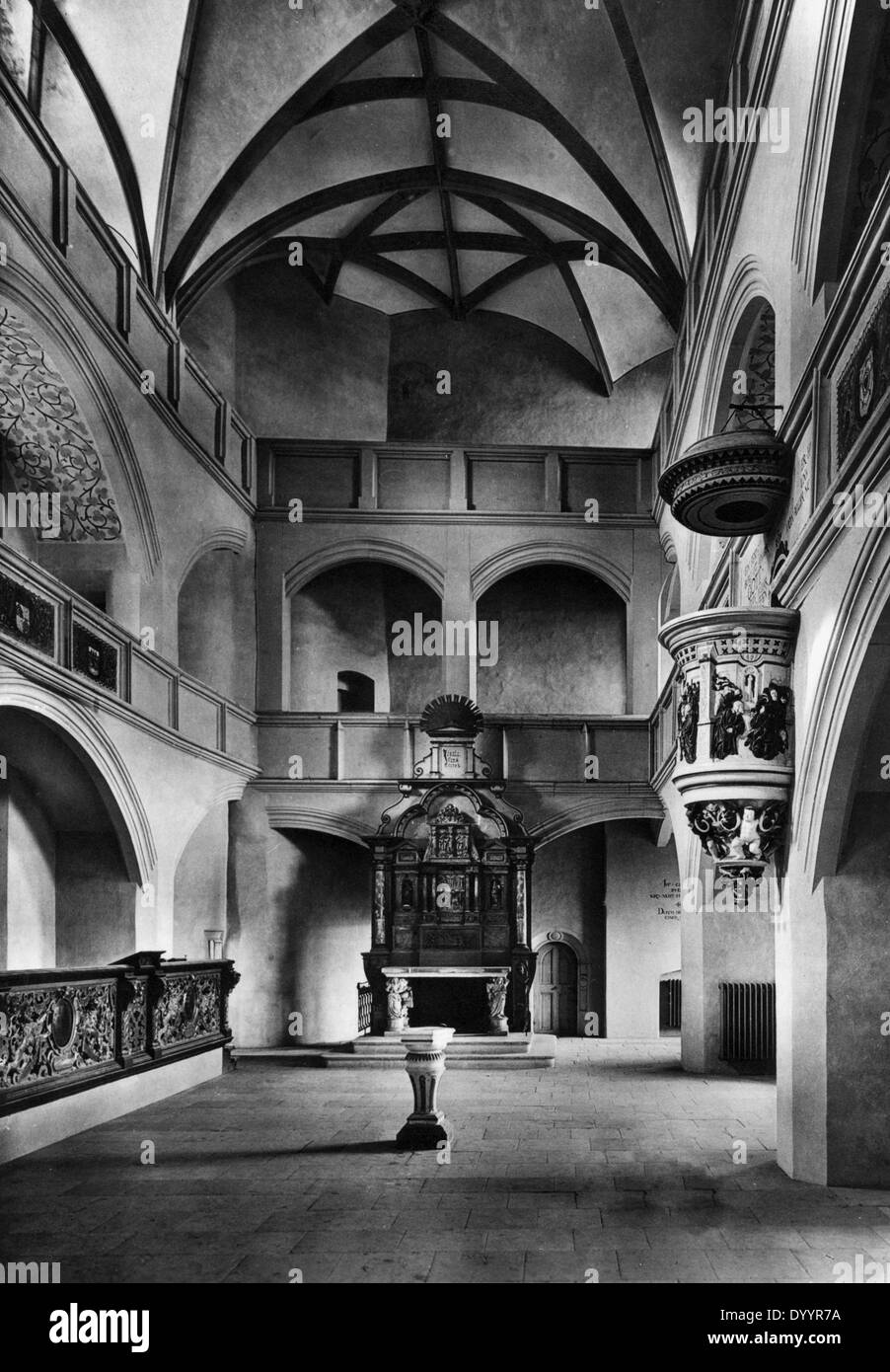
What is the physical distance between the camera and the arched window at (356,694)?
19469 mm

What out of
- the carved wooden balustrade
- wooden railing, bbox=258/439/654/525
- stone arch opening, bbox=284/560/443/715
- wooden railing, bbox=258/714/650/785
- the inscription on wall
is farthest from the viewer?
stone arch opening, bbox=284/560/443/715

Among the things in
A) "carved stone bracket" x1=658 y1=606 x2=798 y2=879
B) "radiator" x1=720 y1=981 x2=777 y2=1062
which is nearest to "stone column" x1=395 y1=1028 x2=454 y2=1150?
"carved stone bracket" x1=658 y1=606 x2=798 y2=879

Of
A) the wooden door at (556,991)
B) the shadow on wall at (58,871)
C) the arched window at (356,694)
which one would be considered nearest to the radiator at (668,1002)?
the wooden door at (556,991)

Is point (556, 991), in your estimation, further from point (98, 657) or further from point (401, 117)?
point (401, 117)

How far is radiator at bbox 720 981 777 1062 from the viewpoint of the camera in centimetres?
1306

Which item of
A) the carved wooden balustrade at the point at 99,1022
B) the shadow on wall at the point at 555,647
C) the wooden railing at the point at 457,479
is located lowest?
the carved wooden balustrade at the point at 99,1022

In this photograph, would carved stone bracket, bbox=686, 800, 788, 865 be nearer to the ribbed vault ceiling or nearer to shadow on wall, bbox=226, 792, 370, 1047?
the ribbed vault ceiling

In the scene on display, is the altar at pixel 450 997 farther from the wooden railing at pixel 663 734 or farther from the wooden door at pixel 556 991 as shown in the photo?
the wooden railing at pixel 663 734

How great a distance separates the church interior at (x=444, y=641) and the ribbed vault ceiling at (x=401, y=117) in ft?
0.19

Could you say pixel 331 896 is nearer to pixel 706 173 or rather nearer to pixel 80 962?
pixel 80 962

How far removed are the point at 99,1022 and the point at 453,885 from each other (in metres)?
6.79

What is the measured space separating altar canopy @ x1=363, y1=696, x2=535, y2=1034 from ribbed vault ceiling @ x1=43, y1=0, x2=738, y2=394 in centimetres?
665

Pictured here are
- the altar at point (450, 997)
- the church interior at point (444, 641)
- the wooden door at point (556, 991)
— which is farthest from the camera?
the wooden door at point (556, 991)
